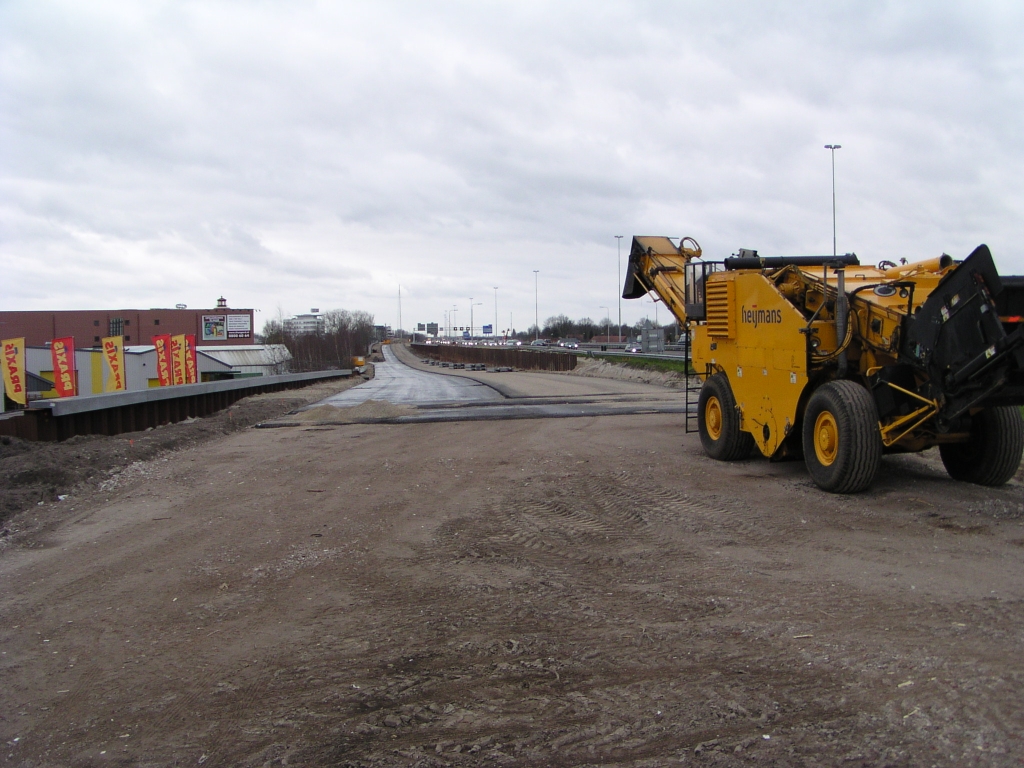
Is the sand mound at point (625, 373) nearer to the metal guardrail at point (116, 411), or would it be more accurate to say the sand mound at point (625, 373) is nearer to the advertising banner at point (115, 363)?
the metal guardrail at point (116, 411)

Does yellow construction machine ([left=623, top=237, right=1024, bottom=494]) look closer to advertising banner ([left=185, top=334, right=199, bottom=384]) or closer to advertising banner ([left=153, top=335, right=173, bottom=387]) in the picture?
advertising banner ([left=153, top=335, right=173, bottom=387])

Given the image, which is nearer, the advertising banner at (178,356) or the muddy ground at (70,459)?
the muddy ground at (70,459)

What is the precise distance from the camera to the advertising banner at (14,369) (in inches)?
1030

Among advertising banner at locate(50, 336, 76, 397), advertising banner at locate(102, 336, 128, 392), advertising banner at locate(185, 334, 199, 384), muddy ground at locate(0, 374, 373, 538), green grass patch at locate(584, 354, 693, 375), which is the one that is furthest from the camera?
advertising banner at locate(185, 334, 199, 384)

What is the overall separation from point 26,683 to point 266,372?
62.9 meters

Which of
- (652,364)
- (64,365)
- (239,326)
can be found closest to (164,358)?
(64,365)

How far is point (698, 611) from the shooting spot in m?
5.23

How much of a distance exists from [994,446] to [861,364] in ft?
5.22

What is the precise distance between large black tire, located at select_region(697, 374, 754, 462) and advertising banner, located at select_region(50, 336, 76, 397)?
26.8 m

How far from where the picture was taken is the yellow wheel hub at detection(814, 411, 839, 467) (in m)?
8.55

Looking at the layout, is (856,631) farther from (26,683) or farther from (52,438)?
(52,438)

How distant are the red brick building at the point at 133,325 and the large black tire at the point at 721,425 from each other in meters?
74.8

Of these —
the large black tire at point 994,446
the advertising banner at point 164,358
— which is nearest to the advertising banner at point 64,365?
the advertising banner at point 164,358

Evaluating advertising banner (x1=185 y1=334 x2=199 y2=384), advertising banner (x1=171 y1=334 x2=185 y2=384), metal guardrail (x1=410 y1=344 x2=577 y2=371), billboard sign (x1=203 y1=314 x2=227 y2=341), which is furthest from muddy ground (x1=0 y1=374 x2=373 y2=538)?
billboard sign (x1=203 y1=314 x2=227 y2=341)
